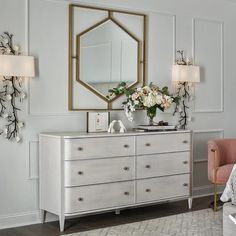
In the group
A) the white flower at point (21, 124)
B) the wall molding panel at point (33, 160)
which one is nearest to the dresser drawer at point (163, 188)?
the wall molding panel at point (33, 160)

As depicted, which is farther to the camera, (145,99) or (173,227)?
A: (145,99)

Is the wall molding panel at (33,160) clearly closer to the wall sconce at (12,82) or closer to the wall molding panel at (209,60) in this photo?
the wall sconce at (12,82)

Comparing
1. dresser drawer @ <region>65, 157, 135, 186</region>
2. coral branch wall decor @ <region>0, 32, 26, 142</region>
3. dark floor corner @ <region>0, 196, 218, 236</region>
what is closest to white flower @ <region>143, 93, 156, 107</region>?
dresser drawer @ <region>65, 157, 135, 186</region>

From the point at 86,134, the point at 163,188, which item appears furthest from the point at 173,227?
the point at 86,134

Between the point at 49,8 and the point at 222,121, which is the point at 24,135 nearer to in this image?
the point at 49,8

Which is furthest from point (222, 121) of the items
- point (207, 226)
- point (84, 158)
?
point (84, 158)

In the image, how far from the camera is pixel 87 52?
553 cm

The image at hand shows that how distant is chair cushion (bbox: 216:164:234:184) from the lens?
5.72 meters

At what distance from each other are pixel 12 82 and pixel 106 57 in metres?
1.18

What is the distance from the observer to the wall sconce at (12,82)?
489 centimetres

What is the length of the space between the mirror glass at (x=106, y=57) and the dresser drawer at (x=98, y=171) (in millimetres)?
898

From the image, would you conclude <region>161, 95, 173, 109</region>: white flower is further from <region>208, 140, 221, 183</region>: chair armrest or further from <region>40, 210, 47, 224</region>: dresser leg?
<region>40, 210, 47, 224</region>: dresser leg

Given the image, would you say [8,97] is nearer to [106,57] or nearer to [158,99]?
[106,57]

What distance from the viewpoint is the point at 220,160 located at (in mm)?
6082
